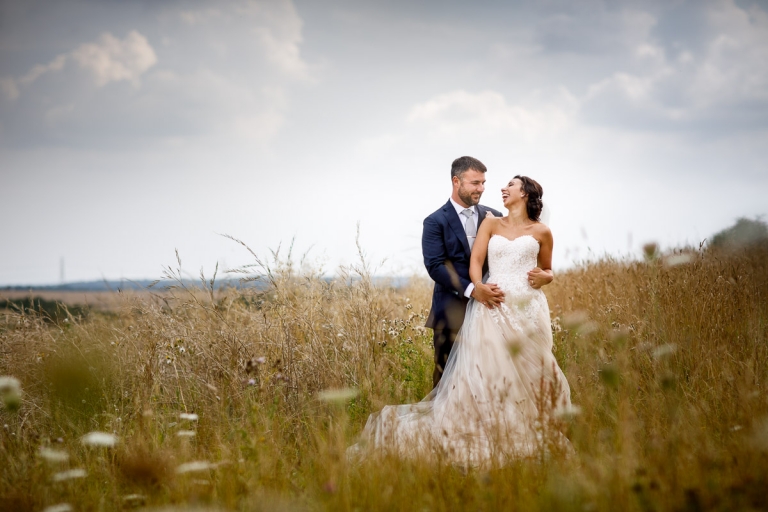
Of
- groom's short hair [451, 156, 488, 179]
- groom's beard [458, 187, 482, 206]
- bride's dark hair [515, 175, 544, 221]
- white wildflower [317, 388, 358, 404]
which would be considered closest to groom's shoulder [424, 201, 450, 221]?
groom's beard [458, 187, 482, 206]

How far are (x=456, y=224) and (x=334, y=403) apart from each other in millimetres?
2116

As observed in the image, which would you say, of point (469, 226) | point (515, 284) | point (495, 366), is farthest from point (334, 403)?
point (469, 226)

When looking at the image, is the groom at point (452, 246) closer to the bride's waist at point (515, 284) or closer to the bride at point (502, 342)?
the bride at point (502, 342)

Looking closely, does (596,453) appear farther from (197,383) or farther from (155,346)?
(155,346)

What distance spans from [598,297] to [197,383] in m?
5.16

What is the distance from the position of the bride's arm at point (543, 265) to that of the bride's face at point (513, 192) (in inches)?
15.3

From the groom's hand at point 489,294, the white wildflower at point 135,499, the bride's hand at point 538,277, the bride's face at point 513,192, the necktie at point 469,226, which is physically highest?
the bride's face at point 513,192

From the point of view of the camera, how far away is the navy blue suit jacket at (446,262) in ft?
16.3

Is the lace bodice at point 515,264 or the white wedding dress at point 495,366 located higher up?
the lace bodice at point 515,264

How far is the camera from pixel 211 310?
4.79 metres

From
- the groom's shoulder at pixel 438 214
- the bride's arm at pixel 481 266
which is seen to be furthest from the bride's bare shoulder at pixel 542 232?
the groom's shoulder at pixel 438 214

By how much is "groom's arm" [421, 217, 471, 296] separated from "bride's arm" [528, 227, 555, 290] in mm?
634

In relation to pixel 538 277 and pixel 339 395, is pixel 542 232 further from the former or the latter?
pixel 339 395

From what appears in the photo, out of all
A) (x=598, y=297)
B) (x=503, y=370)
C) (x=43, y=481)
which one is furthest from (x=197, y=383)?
(x=598, y=297)
